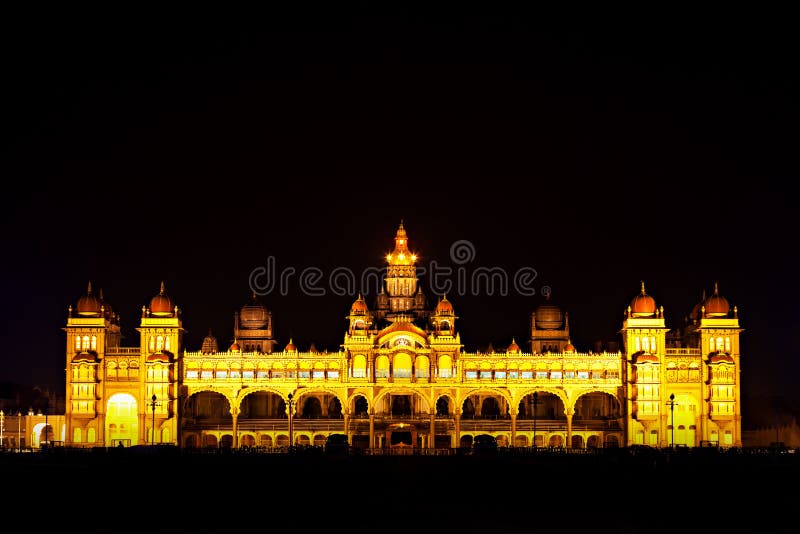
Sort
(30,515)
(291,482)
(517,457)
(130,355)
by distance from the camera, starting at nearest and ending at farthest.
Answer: (30,515) < (291,482) < (517,457) < (130,355)

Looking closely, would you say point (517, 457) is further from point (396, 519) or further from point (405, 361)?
point (396, 519)

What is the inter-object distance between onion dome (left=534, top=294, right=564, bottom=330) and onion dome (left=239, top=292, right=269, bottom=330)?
1006 inches

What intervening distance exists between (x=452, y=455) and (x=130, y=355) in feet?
103

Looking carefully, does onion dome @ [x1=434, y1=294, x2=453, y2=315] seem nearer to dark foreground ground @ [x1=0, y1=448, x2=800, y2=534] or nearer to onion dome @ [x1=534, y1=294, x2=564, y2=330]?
onion dome @ [x1=534, y1=294, x2=564, y2=330]

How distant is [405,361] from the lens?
129m

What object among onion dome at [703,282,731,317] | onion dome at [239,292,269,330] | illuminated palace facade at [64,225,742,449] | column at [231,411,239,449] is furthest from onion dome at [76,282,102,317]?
onion dome at [703,282,731,317]

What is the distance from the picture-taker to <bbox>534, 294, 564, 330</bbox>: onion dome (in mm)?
152500

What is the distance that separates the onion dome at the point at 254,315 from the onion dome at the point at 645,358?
130 ft

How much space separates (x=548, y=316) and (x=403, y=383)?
28.0m

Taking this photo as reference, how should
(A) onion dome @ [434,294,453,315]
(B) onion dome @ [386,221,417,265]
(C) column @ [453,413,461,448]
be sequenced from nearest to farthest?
1. (C) column @ [453,413,461,448]
2. (A) onion dome @ [434,294,453,315]
3. (B) onion dome @ [386,221,417,265]

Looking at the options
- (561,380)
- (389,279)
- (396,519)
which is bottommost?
(396,519)

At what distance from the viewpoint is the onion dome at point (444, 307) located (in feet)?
454

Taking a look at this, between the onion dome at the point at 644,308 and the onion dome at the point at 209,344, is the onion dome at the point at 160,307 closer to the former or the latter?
the onion dome at the point at 209,344

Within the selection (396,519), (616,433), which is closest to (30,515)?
(396,519)
